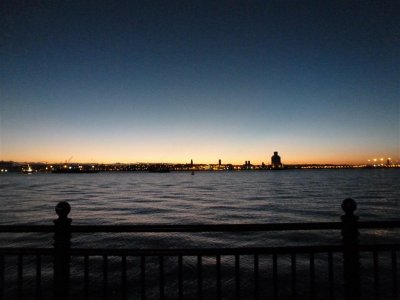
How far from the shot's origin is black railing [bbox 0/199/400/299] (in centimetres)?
411

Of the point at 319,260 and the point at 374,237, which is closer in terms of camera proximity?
the point at 319,260

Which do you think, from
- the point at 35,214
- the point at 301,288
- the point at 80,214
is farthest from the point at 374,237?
the point at 35,214

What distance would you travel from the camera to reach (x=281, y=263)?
1429 centimetres

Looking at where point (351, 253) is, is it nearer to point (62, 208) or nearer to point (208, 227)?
point (208, 227)

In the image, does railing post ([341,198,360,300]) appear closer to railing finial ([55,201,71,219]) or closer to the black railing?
the black railing

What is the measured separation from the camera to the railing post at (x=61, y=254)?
416 centimetres

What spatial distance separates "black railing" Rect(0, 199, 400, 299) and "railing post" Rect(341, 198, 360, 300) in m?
0.01

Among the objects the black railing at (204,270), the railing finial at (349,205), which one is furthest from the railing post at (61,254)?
the railing finial at (349,205)

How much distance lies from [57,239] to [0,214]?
34034 mm

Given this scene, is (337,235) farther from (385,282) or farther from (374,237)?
(385,282)

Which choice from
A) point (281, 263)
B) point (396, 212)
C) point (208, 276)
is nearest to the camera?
point (208, 276)

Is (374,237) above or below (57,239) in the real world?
below

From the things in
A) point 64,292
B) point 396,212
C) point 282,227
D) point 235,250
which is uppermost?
point 282,227

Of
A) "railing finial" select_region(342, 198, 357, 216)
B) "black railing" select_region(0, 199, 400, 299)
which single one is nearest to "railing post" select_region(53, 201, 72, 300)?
"black railing" select_region(0, 199, 400, 299)
